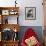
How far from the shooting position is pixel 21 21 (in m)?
6.15

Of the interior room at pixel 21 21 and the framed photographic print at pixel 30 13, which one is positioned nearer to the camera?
the interior room at pixel 21 21

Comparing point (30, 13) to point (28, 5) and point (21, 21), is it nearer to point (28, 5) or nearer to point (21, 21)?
point (28, 5)

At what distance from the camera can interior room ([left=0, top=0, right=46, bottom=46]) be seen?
5.94 metres

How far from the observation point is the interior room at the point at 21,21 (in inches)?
234

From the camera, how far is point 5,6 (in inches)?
241

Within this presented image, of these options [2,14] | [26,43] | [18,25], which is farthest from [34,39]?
[2,14]

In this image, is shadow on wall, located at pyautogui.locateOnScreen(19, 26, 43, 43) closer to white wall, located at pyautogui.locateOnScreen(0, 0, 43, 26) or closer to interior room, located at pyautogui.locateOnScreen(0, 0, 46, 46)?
interior room, located at pyautogui.locateOnScreen(0, 0, 46, 46)

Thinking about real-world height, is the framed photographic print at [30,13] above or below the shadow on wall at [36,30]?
above

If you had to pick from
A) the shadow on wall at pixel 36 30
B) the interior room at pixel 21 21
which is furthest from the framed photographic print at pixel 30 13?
the shadow on wall at pixel 36 30

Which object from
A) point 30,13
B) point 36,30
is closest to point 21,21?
point 30,13

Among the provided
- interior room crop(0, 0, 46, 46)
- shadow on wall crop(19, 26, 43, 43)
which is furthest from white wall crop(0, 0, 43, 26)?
shadow on wall crop(19, 26, 43, 43)

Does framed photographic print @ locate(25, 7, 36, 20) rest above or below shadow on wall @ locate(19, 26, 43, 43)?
above

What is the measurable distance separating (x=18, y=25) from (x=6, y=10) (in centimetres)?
71

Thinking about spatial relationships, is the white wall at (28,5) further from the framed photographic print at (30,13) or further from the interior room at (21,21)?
the framed photographic print at (30,13)
